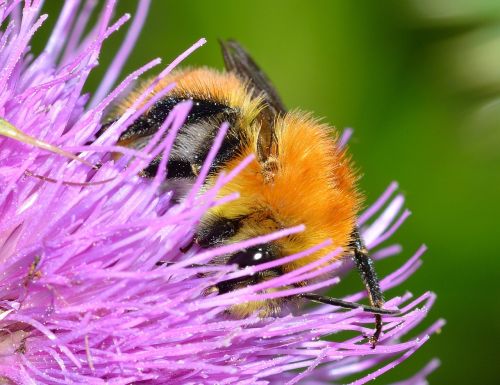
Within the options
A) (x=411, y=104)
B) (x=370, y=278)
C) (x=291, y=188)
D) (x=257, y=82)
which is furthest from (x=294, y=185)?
(x=411, y=104)

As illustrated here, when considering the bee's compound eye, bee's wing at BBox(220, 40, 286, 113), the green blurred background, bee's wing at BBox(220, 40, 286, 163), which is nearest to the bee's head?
the bee's compound eye

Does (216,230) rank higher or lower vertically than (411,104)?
lower

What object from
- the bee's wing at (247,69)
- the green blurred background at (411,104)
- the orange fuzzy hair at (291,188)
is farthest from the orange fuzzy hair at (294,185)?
the green blurred background at (411,104)

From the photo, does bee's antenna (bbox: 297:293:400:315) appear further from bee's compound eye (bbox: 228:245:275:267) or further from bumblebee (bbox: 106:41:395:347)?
bee's compound eye (bbox: 228:245:275:267)

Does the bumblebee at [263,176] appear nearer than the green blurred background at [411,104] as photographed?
Yes

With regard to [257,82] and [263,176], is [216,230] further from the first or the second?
[257,82]

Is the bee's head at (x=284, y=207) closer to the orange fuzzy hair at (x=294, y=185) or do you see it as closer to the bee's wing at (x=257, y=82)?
the orange fuzzy hair at (x=294, y=185)

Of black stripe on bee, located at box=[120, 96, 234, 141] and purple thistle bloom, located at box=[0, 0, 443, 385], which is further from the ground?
black stripe on bee, located at box=[120, 96, 234, 141]
